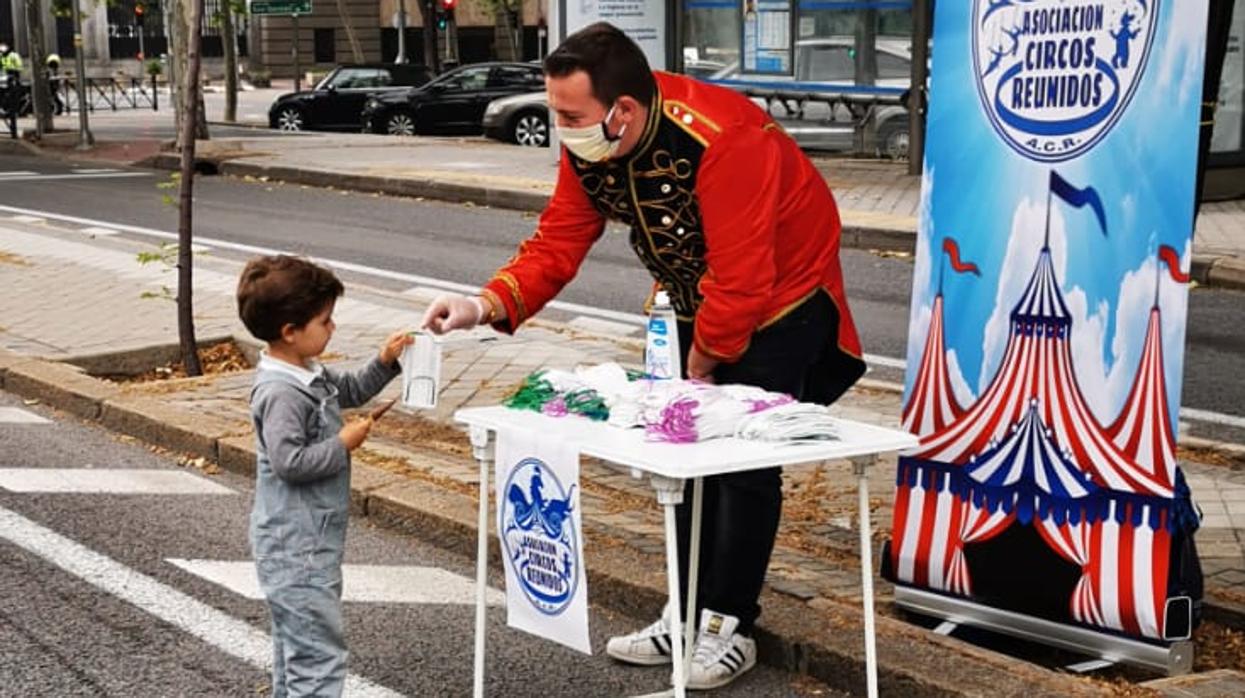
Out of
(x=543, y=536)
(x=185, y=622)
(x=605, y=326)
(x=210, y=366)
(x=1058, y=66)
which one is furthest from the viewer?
(x=605, y=326)

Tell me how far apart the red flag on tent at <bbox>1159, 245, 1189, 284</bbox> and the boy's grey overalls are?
215 centimetres

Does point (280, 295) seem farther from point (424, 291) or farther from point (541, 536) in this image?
point (424, 291)

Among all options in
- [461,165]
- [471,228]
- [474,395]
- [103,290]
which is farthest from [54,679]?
[461,165]

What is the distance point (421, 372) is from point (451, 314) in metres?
0.40

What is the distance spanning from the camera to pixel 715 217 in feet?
15.5

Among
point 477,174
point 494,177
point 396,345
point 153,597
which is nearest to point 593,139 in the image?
point 396,345

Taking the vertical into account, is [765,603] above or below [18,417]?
above

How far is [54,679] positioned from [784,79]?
18770 mm

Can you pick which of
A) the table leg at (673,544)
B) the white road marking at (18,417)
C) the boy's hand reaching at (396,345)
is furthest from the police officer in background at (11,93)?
the table leg at (673,544)

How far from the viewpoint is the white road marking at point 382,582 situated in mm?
5879

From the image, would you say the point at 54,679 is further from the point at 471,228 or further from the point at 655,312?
the point at 471,228

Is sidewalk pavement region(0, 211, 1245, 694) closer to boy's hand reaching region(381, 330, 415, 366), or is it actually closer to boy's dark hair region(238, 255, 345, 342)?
boy's hand reaching region(381, 330, 415, 366)

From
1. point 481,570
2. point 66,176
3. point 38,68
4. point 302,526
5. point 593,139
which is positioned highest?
point 593,139

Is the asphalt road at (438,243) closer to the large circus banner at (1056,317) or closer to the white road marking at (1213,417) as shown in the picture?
the white road marking at (1213,417)
